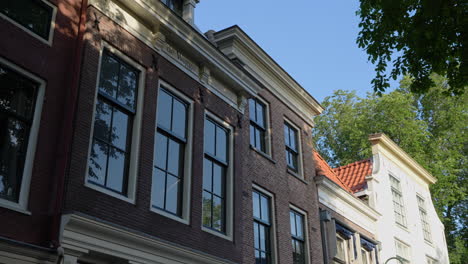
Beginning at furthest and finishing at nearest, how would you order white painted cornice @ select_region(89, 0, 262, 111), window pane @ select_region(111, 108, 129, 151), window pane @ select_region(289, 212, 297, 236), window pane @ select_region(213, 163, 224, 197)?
window pane @ select_region(289, 212, 297, 236) → window pane @ select_region(213, 163, 224, 197) → white painted cornice @ select_region(89, 0, 262, 111) → window pane @ select_region(111, 108, 129, 151)

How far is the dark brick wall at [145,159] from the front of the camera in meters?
9.69

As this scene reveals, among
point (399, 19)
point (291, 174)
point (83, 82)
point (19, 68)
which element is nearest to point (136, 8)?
point (83, 82)

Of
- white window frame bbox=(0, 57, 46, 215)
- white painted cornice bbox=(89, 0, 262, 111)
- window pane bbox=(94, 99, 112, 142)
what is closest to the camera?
white window frame bbox=(0, 57, 46, 215)

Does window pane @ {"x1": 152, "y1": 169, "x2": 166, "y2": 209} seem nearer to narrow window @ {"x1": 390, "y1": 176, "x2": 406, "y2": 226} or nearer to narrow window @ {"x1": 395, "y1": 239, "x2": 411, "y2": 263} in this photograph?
narrow window @ {"x1": 395, "y1": 239, "x2": 411, "y2": 263}

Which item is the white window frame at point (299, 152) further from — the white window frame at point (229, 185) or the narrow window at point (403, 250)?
the narrow window at point (403, 250)

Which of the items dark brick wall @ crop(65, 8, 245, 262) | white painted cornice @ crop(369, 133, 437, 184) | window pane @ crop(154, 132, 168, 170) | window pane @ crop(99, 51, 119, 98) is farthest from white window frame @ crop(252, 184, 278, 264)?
white painted cornice @ crop(369, 133, 437, 184)

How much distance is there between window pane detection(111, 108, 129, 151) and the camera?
426 inches

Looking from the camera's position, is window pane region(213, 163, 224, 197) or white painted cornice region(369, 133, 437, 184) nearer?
window pane region(213, 163, 224, 197)

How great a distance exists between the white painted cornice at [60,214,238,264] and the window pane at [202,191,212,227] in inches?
45.5

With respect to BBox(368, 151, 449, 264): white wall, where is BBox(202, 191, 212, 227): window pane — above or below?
below

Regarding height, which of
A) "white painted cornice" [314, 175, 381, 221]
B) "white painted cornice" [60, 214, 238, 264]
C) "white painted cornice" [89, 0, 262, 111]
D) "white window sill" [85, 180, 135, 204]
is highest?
"white painted cornice" [89, 0, 262, 111]

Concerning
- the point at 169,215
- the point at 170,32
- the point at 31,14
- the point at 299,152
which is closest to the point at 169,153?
the point at 169,215

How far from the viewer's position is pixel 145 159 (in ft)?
36.9

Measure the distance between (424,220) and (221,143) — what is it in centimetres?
1891
